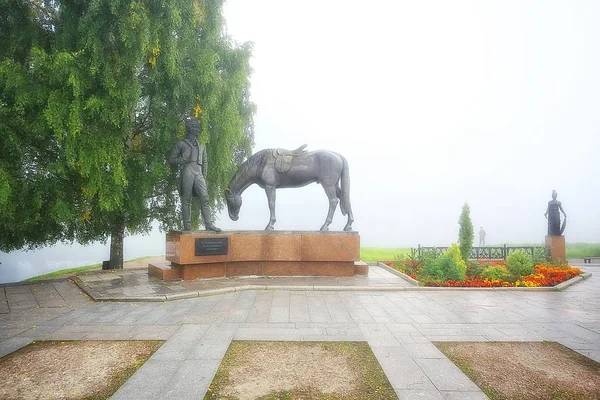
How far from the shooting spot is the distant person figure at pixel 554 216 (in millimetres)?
15289

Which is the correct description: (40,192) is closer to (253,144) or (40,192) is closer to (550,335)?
(253,144)

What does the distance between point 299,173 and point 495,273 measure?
6373 mm

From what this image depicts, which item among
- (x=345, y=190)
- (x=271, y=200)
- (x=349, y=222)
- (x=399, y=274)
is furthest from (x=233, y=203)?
(x=399, y=274)

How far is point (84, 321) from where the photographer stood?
649 centimetres

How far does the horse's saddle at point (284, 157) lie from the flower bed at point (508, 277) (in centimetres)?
499

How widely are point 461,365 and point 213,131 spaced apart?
11.2 meters

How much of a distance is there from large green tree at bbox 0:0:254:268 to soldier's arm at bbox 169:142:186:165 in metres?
1.45

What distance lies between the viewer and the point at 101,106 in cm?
1059

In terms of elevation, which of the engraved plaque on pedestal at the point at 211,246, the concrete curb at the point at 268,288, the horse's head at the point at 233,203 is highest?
the horse's head at the point at 233,203

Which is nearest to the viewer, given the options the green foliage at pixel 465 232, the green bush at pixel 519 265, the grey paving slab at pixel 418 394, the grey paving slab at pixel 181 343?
the grey paving slab at pixel 418 394

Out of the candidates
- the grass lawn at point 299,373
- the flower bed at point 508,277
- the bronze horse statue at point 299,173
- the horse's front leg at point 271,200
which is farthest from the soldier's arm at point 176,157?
the flower bed at point 508,277

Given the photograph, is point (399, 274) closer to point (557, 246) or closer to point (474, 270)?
point (474, 270)

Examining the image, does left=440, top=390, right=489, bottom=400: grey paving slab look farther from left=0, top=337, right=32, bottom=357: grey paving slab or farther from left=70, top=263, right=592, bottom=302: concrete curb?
left=70, top=263, right=592, bottom=302: concrete curb

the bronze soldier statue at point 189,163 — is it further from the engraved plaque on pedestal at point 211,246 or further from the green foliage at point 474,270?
the green foliage at point 474,270
